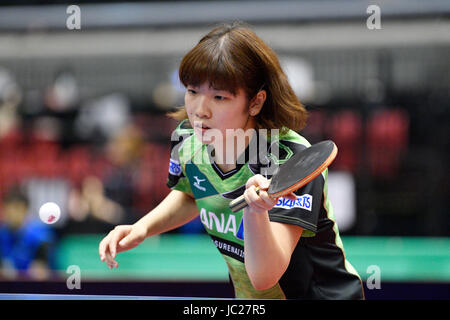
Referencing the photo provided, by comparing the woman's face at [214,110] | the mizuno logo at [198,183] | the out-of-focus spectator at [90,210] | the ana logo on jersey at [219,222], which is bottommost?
the out-of-focus spectator at [90,210]

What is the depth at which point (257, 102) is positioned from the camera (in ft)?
4.86

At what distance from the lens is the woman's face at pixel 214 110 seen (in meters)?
1.41

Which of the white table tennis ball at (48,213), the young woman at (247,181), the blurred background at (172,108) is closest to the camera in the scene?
the young woman at (247,181)

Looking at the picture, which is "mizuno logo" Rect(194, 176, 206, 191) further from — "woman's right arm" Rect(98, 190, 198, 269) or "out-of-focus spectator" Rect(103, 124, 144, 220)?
"out-of-focus spectator" Rect(103, 124, 144, 220)

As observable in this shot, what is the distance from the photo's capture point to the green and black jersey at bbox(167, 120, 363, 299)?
4.97 ft

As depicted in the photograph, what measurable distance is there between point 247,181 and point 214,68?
0.29 m

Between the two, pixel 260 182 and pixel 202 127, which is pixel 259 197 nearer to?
pixel 260 182

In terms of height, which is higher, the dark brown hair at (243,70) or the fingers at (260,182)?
the dark brown hair at (243,70)

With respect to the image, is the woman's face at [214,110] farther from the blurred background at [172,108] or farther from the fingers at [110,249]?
the blurred background at [172,108]

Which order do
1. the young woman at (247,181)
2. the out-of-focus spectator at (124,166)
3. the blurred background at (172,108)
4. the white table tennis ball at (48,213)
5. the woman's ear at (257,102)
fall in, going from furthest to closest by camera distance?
the out-of-focus spectator at (124,166), the blurred background at (172,108), the white table tennis ball at (48,213), the woman's ear at (257,102), the young woman at (247,181)

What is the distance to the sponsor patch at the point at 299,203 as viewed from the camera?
4.52 feet

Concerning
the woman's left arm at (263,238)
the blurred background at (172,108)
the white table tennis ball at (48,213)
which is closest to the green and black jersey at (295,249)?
the woman's left arm at (263,238)

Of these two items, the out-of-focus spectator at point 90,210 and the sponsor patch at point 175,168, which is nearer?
the sponsor patch at point 175,168
